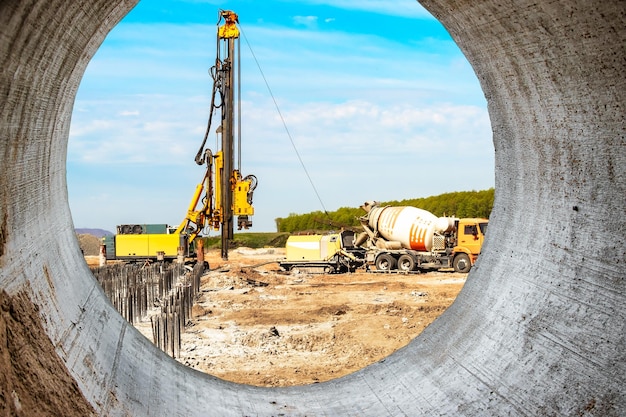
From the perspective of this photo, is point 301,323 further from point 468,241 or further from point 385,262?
point 385,262

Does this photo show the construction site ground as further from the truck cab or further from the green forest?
the green forest

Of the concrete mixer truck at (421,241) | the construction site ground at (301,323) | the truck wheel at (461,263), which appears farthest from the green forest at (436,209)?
the construction site ground at (301,323)

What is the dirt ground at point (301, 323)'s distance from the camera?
339 inches

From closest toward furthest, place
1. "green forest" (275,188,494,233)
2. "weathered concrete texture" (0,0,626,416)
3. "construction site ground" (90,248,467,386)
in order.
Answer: "weathered concrete texture" (0,0,626,416) → "construction site ground" (90,248,467,386) → "green forest" (275,188,494,233)

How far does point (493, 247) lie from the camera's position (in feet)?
13.8

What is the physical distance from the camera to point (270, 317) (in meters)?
13.1

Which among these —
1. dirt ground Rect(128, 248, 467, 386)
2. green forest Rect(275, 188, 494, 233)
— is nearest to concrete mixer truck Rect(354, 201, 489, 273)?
dirt ground Rect(128, 248, 467, 386)

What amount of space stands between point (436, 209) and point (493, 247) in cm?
3896

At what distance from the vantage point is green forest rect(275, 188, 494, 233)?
1596 inches

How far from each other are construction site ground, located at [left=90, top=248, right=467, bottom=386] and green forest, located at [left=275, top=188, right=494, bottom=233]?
17.5 m

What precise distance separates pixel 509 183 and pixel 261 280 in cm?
1760

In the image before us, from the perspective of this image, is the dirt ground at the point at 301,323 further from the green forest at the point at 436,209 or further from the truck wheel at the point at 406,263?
the green forest at the point at 436,209

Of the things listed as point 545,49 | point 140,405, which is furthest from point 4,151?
point 545,49

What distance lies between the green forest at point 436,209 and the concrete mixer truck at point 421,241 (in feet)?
39.6
